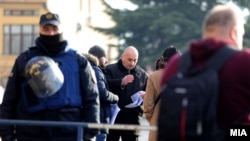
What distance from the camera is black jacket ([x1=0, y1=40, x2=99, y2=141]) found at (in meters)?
8.86

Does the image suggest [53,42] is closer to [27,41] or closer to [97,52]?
[97,52]

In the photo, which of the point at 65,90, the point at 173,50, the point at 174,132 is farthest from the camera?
the point at 173,50

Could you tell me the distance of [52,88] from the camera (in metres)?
8.74

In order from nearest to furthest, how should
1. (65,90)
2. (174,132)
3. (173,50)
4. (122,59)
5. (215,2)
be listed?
(174,132)
(65,90)
(173,50)
(122,59)
(215,2)

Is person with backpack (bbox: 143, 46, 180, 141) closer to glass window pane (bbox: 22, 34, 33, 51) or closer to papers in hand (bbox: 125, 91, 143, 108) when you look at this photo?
papers in hand (bbox: 125, 91, 143, 108)

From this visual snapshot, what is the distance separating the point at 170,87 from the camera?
6.39 meters

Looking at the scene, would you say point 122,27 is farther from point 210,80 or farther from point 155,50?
point 210,80

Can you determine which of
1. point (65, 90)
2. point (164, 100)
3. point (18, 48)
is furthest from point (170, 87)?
point (18, 48)

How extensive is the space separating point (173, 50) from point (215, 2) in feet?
176

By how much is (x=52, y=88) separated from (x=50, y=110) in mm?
239

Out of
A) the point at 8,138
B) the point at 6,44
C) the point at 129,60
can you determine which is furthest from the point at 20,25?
the point at 8,138

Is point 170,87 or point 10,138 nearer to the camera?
point 170,87

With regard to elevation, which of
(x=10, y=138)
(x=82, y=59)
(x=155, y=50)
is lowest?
(x=10, y=138)

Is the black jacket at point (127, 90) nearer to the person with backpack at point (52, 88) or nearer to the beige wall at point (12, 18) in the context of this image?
the person with backpack at point (52, 88)
